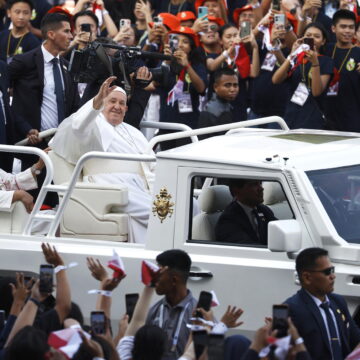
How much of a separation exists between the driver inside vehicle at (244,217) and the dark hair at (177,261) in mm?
1121

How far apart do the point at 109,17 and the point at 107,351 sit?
11.0 metres

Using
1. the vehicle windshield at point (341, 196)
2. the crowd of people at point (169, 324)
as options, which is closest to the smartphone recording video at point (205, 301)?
the crowd of people at point (169, 324)

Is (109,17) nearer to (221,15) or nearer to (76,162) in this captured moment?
(221,15)

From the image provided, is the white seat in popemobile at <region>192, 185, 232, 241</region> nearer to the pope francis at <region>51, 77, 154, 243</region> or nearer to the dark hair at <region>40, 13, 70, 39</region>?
the pope francis at <region>51, 77, 154, 243</region>

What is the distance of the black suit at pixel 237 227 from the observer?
932cm

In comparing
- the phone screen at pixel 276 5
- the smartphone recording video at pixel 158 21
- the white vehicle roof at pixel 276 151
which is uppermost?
the phone screen at pixel 276 5

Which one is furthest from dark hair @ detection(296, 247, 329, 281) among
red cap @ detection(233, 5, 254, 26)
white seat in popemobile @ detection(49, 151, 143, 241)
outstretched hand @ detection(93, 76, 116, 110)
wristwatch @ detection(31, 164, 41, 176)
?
red cap @ detection(233, 5, 254, 26)

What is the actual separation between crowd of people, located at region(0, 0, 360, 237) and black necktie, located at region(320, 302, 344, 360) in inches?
95.4

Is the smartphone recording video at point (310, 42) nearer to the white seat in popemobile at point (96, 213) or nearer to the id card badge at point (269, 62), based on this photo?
the id card badge at point (269, 62)

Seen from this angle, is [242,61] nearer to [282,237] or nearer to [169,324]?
[282,237]

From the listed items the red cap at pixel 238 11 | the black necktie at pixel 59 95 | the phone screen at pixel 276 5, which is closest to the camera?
the black necktie at pixel 59 95

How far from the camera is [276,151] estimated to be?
9516 mm

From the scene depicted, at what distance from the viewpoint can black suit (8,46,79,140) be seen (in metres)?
12.8

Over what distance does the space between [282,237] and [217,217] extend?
3.13 ft
